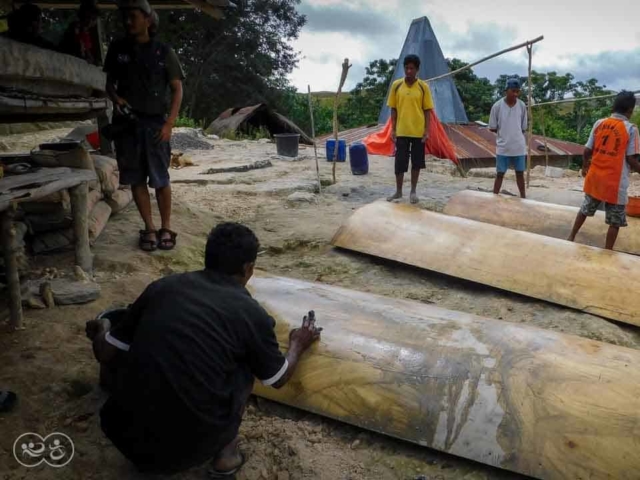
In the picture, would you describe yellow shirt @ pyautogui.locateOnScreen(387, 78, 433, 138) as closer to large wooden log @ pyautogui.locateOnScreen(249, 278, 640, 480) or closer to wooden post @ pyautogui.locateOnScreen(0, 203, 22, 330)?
large wooden log @ pyautogui.locateOnScreen(249, 278, 640, 480)

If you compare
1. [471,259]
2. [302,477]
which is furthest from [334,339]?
[471,259]

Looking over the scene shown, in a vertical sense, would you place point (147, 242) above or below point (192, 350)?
below

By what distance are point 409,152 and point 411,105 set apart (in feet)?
1.72

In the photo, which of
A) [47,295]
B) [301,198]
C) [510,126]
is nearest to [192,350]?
[47,295]

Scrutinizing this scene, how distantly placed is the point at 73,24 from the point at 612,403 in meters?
4.60

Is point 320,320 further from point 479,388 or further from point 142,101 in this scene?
point 142,101

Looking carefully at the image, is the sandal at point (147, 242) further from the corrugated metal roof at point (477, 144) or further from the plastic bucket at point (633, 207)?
the corrugated metal roof at point (477, 144)

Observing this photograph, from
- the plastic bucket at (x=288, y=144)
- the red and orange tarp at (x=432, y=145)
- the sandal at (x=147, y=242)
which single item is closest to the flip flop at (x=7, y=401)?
the sandal at (x=147, y=242)

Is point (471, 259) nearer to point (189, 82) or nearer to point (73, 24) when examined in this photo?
point (73, 24)

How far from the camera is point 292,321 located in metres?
2.52

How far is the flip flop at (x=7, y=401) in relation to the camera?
208 centimetres

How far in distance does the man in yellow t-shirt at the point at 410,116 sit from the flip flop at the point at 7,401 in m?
4.69

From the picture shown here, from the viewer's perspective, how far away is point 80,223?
321 cm

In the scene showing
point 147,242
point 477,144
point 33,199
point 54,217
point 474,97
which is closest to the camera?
point 33,199
